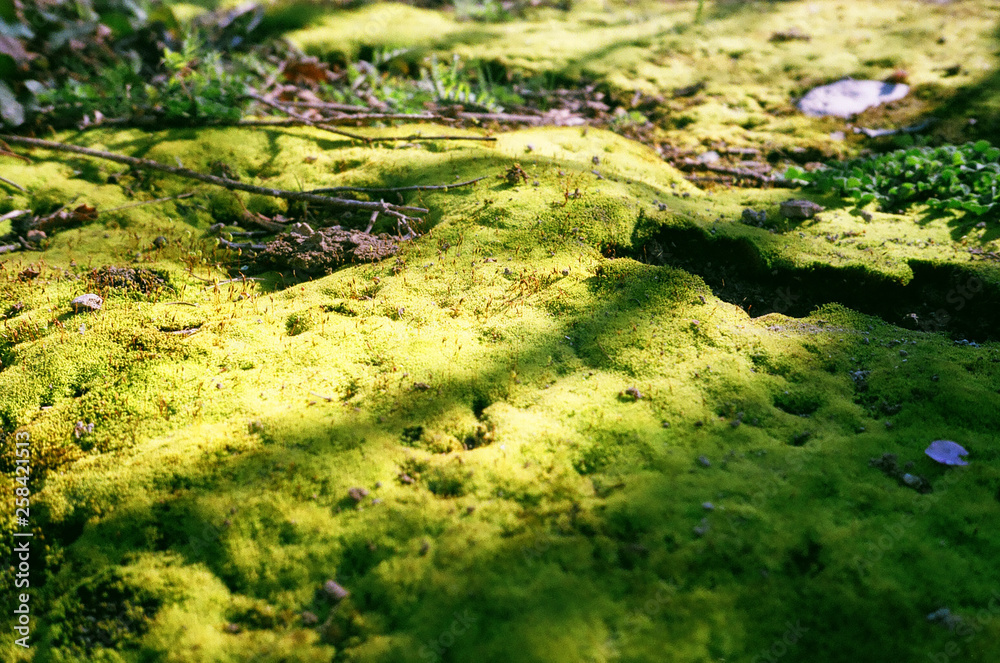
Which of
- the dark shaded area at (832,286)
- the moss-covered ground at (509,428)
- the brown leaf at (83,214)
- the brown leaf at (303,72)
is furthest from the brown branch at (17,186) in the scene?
the dark shaded area at (832,286)

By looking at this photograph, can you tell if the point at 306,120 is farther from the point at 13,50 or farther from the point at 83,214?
the point at 13,50

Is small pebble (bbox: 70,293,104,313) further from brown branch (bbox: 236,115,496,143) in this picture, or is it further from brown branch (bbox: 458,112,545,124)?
A: brown branch (bbox: 458,112,545,124)

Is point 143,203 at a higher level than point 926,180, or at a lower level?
higher

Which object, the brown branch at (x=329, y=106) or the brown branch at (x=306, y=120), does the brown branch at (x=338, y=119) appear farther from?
the brown branch at (x=329, y=106)

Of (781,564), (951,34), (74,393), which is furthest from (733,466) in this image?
(951,34)

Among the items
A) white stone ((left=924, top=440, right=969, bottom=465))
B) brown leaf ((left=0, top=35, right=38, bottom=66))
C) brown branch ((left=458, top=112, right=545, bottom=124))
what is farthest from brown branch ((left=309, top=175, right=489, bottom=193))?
brown leaf ((left=0, top=35, right=38, bottom=66))

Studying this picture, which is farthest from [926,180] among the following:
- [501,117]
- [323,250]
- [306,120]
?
[306,120]
